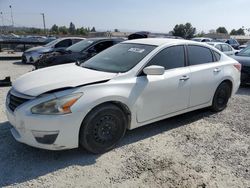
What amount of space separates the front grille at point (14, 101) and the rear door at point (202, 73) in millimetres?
2856

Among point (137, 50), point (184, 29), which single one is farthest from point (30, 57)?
point (184, 29)

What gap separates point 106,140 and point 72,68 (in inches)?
56.5

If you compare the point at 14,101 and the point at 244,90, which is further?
the point at 244,90

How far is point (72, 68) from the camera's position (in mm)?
4418

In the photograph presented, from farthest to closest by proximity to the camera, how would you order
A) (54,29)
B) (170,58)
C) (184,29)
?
(54,29), (184,29), (170,58)

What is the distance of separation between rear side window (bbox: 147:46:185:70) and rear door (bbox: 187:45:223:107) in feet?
0.71

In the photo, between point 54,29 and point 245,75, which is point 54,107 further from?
point 54,29

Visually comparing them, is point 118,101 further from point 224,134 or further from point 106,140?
point 224,134

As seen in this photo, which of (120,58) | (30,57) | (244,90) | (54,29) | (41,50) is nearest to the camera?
(120,58)

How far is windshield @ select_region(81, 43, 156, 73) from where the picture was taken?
4131 mm

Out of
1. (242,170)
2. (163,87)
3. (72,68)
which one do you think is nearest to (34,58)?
(72,68)

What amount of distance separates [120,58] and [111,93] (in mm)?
1002

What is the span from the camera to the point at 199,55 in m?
5.09

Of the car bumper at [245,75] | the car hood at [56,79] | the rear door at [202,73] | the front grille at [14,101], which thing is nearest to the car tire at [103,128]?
the car hood at [56,79]
